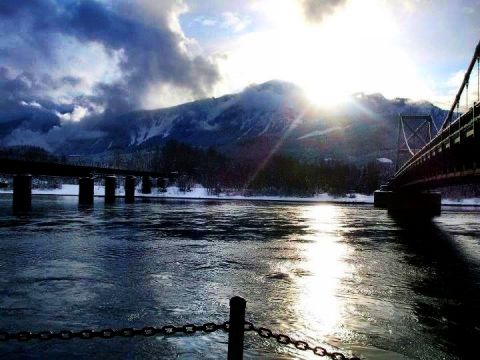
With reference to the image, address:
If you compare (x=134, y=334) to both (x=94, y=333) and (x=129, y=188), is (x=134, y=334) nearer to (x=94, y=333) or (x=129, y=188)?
(x=94, y=333)

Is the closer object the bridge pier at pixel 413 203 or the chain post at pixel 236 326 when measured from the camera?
the chain post at pixel 236 326

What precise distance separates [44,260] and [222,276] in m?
8.68

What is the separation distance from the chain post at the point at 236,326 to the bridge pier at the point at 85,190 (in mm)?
83024

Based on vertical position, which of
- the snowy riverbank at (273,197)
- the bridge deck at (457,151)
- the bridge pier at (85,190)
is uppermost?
the bridge deck at (457,151)

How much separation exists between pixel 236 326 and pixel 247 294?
27.3 ft

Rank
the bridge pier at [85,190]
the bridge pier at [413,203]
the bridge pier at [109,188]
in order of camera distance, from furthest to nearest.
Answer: the bridge pier at [109,188] → the bridge pier at [85,190] → the bridge pier at [413,203]

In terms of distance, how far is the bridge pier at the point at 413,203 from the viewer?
2815 inches

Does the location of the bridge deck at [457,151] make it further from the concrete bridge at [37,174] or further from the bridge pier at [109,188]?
the bridge pier at [109,188]

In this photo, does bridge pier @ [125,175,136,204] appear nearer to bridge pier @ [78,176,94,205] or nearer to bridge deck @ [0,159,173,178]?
bridge deck @ [0,159,173,178]

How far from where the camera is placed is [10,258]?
20.2m

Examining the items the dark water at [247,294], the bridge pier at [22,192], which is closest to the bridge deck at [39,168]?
the bridge pier at [22,192]

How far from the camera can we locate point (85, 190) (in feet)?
279

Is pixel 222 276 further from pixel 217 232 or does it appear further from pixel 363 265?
pixel 217 232

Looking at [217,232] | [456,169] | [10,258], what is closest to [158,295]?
[10,258]
